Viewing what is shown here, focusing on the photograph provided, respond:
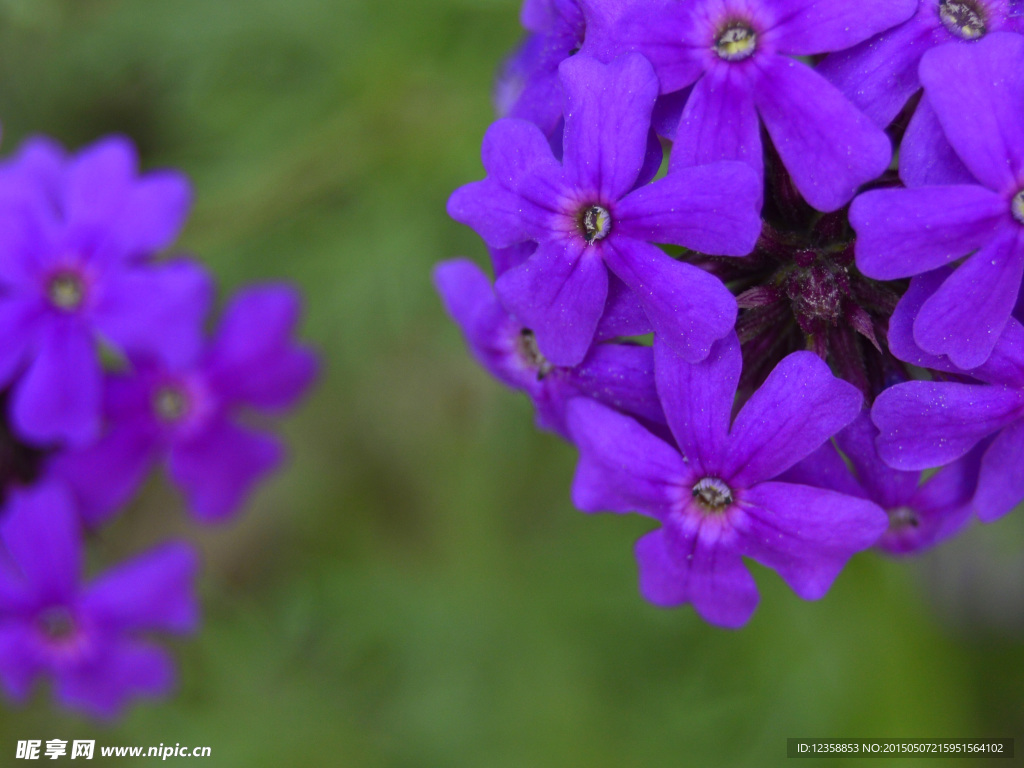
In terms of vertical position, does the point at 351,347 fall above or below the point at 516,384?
above

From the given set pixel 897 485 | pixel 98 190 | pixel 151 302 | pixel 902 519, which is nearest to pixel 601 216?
pixel 897 485

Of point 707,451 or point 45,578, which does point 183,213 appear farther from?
point 707,451

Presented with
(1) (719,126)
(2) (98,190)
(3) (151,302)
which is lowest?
(1) (719,126)

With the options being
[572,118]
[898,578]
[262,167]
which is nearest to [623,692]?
[898,578]

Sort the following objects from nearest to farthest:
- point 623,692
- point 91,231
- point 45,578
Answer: point 91,231, point 45,578, point 623,692

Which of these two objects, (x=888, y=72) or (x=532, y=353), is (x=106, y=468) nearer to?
(x=532, y=353)

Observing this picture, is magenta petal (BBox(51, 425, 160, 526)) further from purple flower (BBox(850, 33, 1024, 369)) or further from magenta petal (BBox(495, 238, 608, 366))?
purple flower (BBox(850, 33, 1024, 369))

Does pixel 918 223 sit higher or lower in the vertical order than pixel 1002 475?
higher
